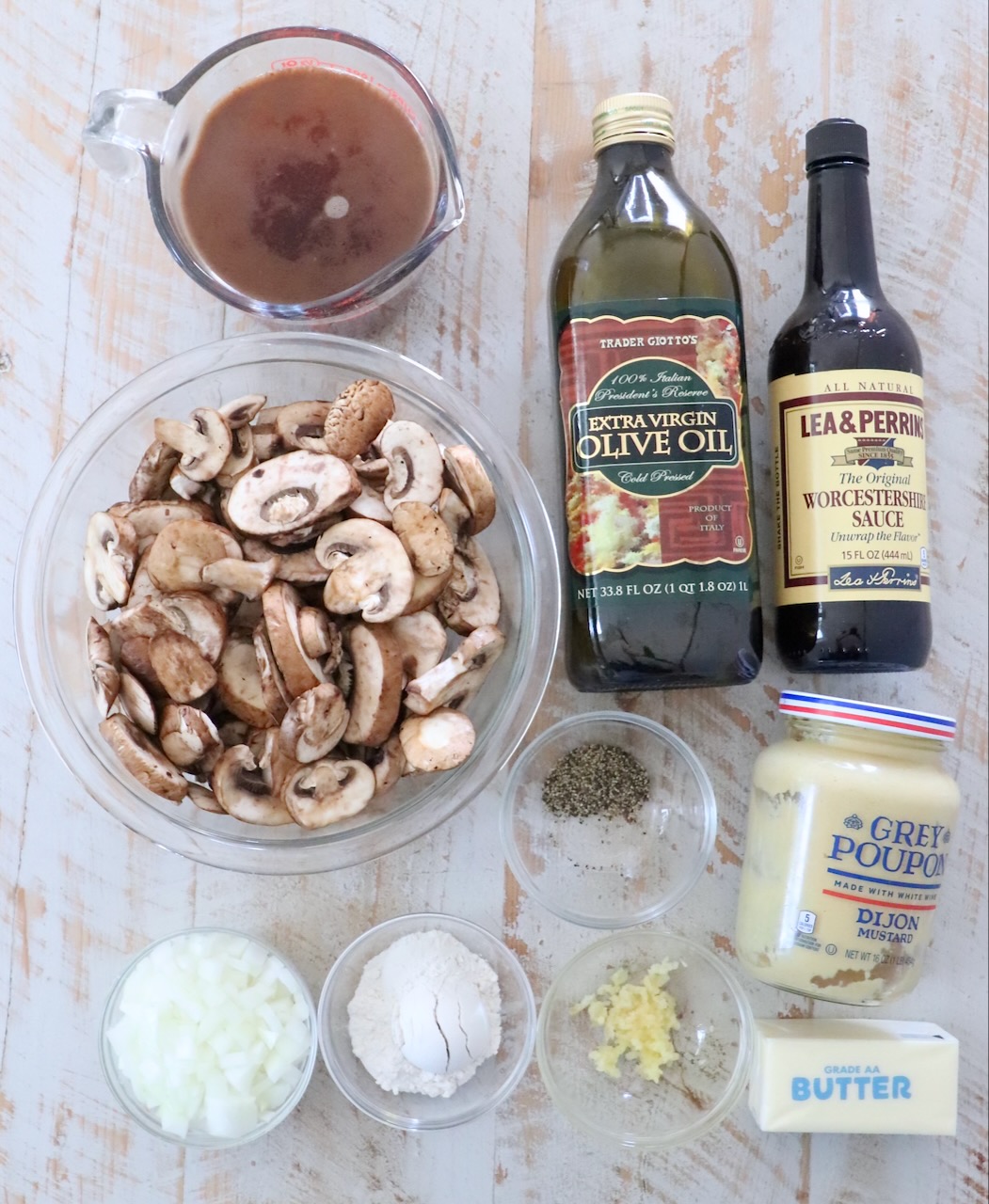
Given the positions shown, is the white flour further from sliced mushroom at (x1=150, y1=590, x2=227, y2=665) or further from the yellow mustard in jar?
sliced mushroom at (x1=150, y1=590, x2=227, y2=665)

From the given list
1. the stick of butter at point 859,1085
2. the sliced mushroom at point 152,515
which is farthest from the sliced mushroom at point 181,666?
the stick of butter at point 859,1085

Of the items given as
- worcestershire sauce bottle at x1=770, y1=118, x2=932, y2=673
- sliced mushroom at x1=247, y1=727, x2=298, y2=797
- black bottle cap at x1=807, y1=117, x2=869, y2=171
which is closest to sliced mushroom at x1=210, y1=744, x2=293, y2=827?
sliced mushroom at x1=247, y1=727, x2=298, y2=797

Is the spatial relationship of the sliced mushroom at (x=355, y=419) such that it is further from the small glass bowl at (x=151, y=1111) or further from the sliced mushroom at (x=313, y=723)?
the small glass bowl at (x=151, y=1111)

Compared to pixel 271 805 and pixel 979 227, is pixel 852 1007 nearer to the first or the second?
pixel 271 805

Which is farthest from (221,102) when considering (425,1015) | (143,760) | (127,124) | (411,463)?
(425,1015)

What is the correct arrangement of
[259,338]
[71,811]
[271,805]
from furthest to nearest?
[71,811] → [259,338] → [271,805]

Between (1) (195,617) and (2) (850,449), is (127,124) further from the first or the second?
(2) (850,449)

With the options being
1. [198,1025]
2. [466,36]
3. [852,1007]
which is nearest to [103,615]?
[198,1025]
